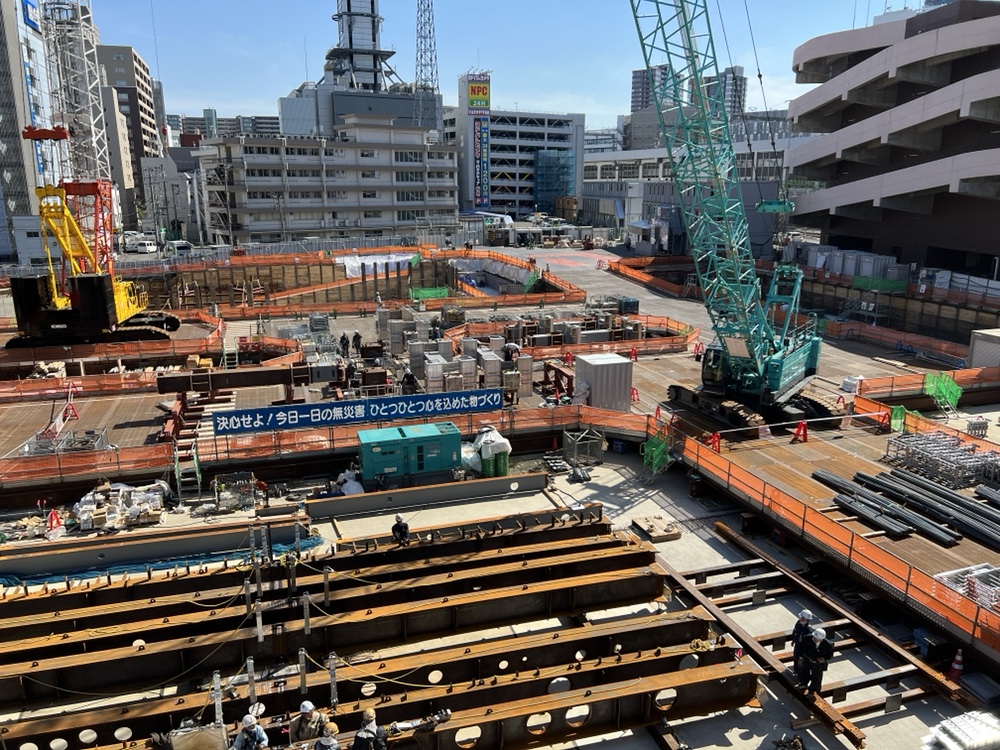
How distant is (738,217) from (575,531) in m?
16.7

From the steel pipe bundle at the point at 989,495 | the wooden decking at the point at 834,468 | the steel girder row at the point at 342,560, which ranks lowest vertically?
the wooden decking at the point at 834,468

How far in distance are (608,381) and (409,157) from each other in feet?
220

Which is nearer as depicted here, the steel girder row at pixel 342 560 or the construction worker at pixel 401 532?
the steel girder row at pixel 342 560

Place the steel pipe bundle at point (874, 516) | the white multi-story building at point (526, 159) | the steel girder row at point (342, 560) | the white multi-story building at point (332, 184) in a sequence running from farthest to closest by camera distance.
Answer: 1. the white multi-story building at point (526, 159)
2. the white multi-story building at point (332, 184)
3. the steel pipe bundle at point (874, 516)
4. the steel girder row at point (342, 560)

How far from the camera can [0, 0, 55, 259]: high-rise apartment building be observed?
7125 cm

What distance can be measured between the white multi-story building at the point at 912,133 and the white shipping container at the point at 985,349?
53.9ft

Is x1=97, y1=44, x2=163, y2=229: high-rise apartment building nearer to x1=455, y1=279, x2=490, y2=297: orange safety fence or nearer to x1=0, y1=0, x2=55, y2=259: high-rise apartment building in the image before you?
x1=0, y1=0, x2=55, y2=259: high-rise apartment building

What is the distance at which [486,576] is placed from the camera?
1471cm

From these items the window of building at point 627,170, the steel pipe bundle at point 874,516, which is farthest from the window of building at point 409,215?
the steel pipe bundle at point 874,516

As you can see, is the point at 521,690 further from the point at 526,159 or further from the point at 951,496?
the point at 526,159

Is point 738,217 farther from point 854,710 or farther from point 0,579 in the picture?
point 0,579

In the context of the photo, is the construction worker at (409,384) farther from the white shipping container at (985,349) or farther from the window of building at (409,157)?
the window of building at (409,157)

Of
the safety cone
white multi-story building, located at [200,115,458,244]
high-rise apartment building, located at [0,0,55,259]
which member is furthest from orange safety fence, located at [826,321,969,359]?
high-rise apartment building, located at [0,0,55,259]

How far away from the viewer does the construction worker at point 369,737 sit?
31.2ft
